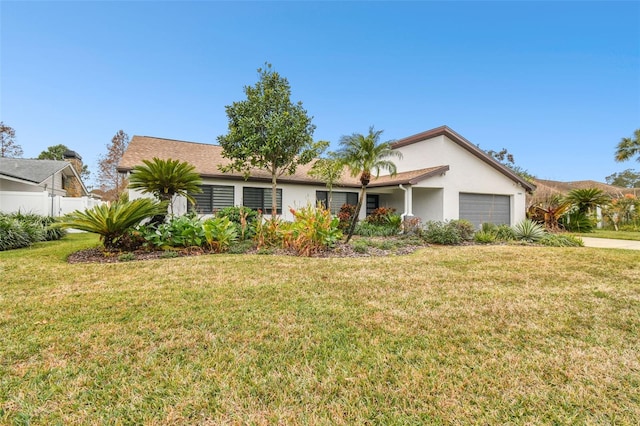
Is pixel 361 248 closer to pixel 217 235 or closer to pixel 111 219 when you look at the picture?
pixel 217 235

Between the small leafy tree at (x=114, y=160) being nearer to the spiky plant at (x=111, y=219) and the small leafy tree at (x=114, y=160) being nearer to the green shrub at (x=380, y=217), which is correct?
the spiky plant at (x=111, y=219)

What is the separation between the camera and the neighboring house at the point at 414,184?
45.0 feet

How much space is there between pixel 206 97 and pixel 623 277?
19403 millimetres

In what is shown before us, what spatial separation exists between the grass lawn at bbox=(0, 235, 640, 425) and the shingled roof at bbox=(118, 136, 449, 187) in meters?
8.41

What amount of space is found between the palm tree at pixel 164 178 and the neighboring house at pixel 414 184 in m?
3.64

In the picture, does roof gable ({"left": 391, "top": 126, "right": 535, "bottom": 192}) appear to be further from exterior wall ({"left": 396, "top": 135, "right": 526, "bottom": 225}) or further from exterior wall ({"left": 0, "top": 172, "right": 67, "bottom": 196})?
exterior wall ({"left": 0, "top": 172, "right": 67, "bottom": 196})

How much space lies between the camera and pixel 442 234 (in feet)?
37.0

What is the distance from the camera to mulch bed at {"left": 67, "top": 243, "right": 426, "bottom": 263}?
7.45 meters

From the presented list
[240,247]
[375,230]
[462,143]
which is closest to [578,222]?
[462,143]

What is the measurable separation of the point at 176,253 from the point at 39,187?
53.5 feet

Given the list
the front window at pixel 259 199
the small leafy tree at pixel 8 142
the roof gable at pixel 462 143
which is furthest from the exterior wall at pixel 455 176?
the small leafy tree at pixel 8 142

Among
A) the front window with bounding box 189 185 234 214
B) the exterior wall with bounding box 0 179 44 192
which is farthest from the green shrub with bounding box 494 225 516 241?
the exterior wall with bounding box 0 179 44 192

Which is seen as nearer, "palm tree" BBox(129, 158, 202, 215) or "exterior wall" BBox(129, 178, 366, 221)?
"palm tree" BBox(129, 158, 202, 215)

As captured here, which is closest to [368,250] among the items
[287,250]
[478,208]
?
[287,250]
